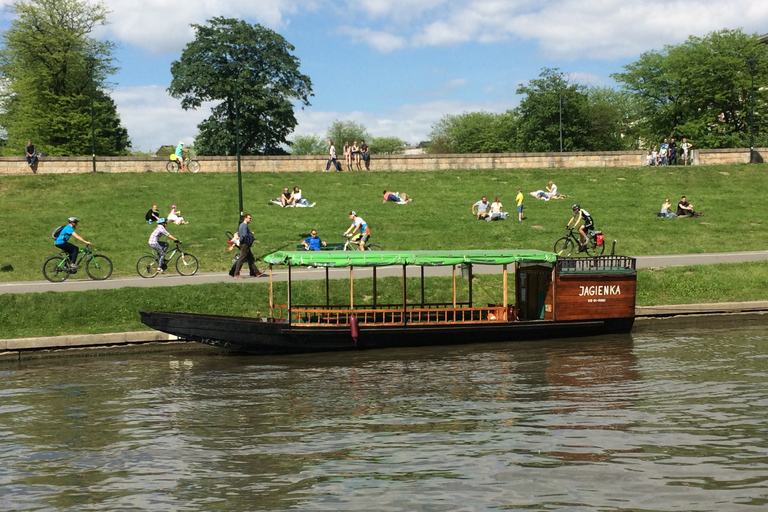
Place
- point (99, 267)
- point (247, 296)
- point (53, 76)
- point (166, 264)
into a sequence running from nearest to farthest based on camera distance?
point (247, 296)
point (99, 267)
point (166, 264)
point (53, 76)

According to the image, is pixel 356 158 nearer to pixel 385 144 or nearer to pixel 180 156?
pixel 180 156

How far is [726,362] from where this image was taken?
1689 cm

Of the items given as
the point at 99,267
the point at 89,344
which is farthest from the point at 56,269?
the point at 89,344

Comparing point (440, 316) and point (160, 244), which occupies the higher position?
point (160, 244)

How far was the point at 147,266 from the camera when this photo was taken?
89.5 ft

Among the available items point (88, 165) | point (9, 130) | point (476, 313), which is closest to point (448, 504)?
point (476, 313)

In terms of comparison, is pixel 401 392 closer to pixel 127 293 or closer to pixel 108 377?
pixel 108 377

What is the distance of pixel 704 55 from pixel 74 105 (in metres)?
57.1

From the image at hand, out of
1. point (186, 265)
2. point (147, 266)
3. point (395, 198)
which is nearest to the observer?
point (147, 266)

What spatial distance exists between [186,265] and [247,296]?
558cm

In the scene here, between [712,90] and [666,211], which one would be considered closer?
[666,211]

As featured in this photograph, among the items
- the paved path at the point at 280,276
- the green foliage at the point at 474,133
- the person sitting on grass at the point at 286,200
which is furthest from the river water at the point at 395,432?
the green foliage at the point at 474,133

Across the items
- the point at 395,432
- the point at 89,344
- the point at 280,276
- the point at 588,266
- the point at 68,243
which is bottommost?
the point at 395,432

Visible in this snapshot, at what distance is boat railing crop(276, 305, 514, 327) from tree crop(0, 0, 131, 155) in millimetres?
51257
